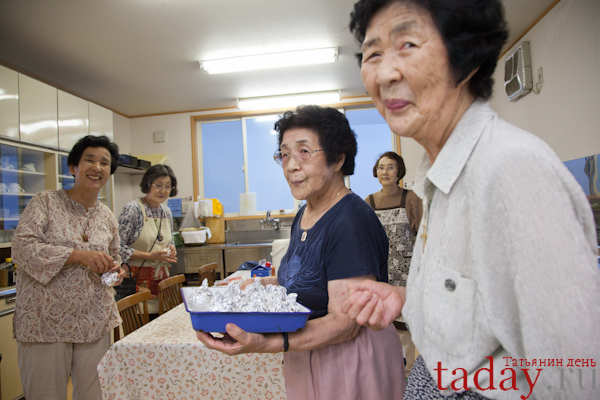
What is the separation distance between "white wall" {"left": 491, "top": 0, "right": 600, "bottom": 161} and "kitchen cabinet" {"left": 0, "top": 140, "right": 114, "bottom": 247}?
3826mm

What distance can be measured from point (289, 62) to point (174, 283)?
8.50 ft

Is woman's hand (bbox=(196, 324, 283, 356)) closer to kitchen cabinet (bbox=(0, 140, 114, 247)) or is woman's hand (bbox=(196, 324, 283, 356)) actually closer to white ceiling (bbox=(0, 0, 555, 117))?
white ceiling (bbox=(0, 0, 555, 117))

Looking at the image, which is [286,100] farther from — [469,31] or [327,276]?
[469,31]

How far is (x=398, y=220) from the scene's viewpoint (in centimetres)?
279

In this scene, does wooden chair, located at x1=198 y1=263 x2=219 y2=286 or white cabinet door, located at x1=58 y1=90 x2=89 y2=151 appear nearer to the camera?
wooden chair, located at x1=198 y1=263 x2=219 y2=286

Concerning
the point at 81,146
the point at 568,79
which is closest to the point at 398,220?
the point at 568,79

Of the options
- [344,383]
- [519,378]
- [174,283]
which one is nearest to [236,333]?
[344,383]

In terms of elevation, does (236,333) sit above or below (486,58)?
below

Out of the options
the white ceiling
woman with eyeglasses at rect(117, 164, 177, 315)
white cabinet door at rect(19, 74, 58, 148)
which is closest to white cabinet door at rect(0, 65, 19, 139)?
white cabinet door at rect(19, 74, 58, 148)

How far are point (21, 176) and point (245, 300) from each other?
3.27 m

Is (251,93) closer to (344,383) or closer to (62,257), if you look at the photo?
(62,257)

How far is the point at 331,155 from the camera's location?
4.04 feet

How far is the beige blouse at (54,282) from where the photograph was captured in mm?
1753

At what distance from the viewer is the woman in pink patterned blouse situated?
176 centimetres
